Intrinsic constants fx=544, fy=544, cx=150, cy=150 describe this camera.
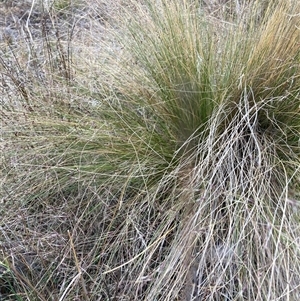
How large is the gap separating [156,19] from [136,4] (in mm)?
155

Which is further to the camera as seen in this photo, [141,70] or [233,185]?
[141,70]

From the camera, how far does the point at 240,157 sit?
1.60m

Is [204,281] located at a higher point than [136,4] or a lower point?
lower

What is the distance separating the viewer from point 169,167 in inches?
65.6

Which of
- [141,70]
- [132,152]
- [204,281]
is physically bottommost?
[204,281]

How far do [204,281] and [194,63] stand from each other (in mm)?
694

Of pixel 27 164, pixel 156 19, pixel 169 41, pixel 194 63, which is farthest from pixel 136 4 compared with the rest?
pixel 27 164

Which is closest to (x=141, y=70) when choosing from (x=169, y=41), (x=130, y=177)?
(x=169, y=41)

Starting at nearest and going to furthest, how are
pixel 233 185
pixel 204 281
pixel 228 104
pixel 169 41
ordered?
pixel 204 281 → pixel 233 185 → pixel 228 104 → pixel 169 41

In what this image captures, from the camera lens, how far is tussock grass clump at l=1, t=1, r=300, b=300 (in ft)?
4.65

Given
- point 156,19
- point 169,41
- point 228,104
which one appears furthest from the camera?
point 156,19

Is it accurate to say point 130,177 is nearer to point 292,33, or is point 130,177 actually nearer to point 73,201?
point 73,201

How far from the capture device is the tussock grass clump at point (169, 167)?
1.42 meters

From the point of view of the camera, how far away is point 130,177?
1.57 m
